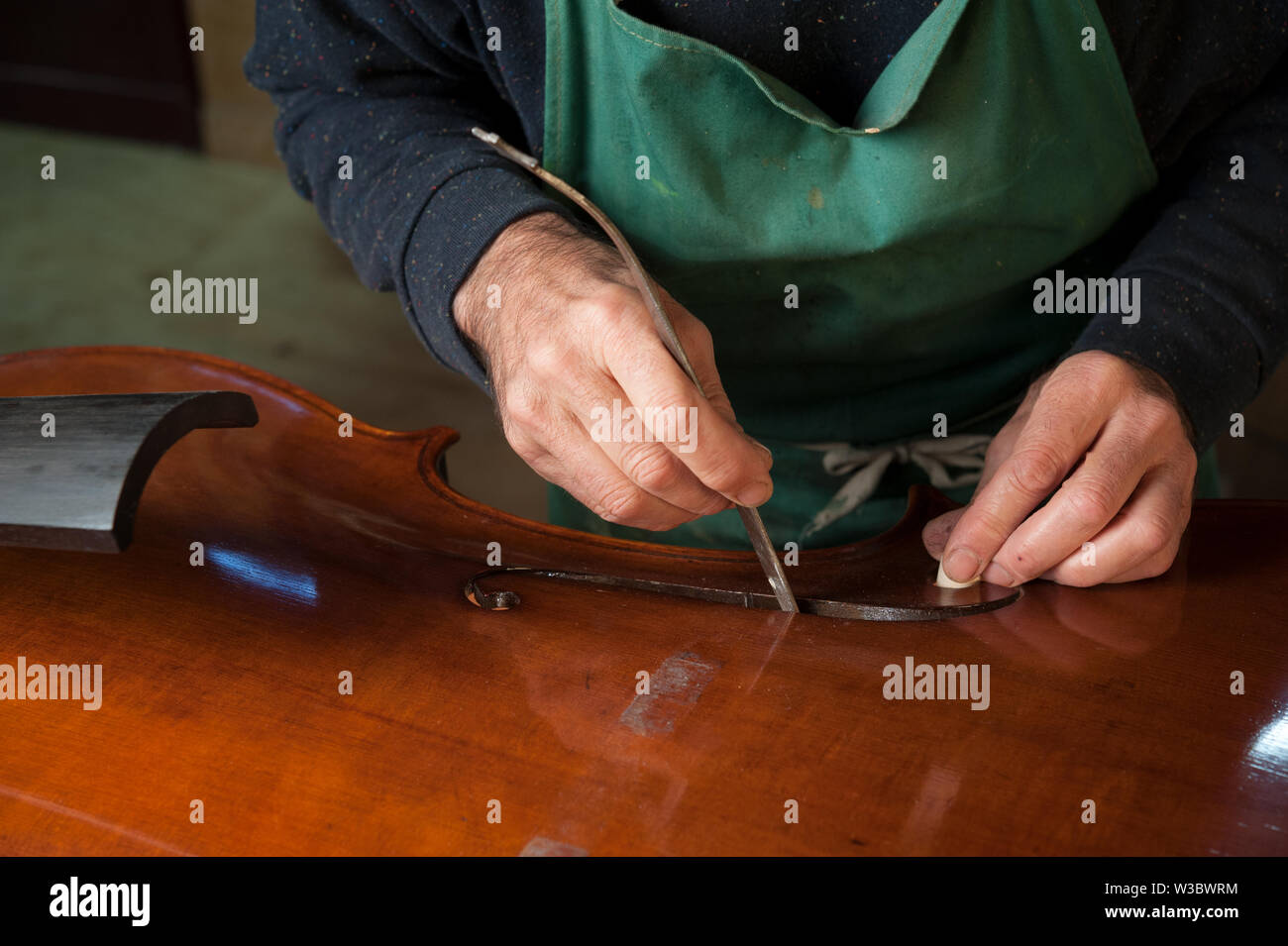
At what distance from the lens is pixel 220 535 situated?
0.86m

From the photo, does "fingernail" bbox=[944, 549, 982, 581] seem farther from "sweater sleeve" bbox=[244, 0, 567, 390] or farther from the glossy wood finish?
"sweater sleeve" bbox=[244, 0, 567, 390]

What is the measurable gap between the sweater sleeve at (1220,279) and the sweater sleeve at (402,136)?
0.48 m

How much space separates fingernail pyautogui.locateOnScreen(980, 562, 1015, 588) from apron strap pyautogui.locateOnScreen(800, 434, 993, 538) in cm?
29

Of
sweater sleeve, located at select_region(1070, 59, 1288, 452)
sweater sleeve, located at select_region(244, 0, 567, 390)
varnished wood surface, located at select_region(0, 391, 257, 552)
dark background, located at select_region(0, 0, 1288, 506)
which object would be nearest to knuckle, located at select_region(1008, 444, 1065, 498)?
sweater sleeve, located at select_region(1070, 59, 1288, 452)

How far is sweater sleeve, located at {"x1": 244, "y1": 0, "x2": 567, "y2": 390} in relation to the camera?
93 cm

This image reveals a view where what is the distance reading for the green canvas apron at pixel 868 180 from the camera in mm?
864

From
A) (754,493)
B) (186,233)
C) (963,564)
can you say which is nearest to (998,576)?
(963,564)

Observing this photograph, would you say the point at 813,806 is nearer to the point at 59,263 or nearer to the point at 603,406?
the point at 603,406

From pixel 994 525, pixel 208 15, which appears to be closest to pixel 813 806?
pixel 994 525

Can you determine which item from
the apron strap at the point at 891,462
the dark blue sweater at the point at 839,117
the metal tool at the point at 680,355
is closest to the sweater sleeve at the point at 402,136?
the dark blue sweater at the point at 839,117

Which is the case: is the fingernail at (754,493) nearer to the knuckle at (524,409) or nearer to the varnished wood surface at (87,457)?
the knuckle at (524,409)

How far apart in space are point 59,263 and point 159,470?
8.07 ft

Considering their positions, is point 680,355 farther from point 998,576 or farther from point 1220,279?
point 1220,279

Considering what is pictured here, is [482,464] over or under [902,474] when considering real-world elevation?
under
